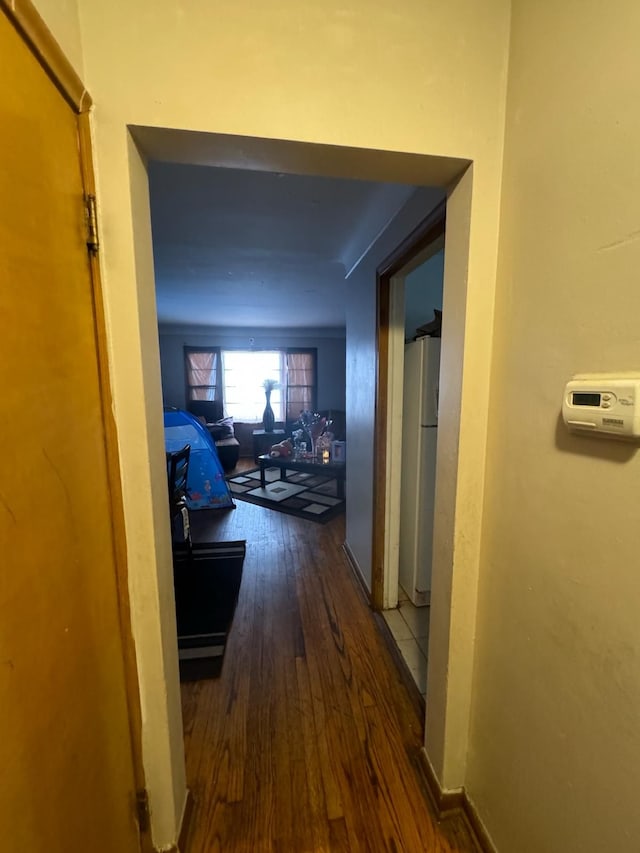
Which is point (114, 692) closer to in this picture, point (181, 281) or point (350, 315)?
point (350, 315)

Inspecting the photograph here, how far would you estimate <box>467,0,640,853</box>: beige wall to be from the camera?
0.62 m

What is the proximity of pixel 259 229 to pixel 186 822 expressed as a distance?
272 centimetres

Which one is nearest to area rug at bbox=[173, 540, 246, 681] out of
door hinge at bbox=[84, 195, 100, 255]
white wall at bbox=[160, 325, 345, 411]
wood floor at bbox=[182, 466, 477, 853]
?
wood floor at bbox=[182, 466, 477, 853]

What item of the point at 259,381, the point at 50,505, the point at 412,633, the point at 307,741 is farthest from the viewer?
the point at 259,381

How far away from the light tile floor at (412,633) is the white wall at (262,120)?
1.04 meters

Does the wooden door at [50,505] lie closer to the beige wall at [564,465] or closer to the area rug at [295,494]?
the beige wall at [564,465]

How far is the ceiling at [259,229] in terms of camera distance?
167 centimetres

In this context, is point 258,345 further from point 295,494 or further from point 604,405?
point 604,405

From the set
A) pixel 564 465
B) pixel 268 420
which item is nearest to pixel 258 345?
pixel 268 420

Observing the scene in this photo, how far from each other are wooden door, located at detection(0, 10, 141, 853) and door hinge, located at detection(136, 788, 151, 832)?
112 millimetres

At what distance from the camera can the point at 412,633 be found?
197cm

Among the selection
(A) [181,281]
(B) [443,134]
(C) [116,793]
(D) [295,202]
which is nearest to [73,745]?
(C) [116,793]

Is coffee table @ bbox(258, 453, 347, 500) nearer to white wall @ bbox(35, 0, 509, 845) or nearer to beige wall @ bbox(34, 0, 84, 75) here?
white wall @ bbox(35, 0, 509, 845)

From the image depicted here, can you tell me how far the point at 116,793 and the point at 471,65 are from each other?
194 centimetres
